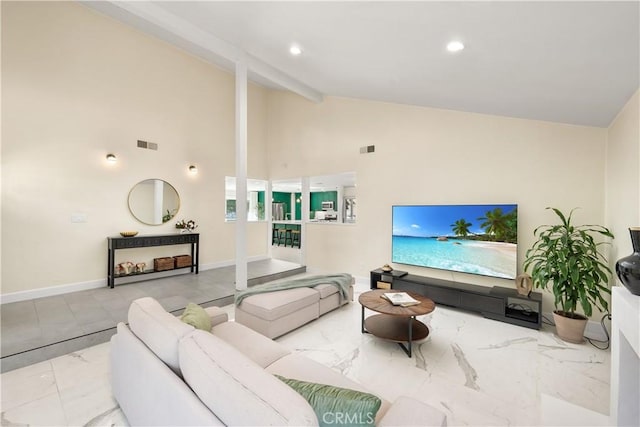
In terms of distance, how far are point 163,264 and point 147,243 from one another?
0.57 metres

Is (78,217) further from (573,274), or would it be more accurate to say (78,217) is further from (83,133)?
(573,274)

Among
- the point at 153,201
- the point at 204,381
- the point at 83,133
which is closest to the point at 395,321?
the point at 204,381

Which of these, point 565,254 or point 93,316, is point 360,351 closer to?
point 565,254

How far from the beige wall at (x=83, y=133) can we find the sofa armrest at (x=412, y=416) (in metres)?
5.02

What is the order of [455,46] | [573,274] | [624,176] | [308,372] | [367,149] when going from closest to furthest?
[308,372] < [455,46] < [624,176] < [573,274] < [367,149]

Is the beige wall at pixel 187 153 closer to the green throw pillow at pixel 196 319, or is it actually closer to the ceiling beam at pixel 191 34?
the ceiling beam at pixel 191 34

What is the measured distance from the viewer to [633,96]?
2.15 m

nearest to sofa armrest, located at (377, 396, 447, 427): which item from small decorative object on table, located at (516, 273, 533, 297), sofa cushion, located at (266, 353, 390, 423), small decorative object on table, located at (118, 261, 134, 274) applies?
sofa cushion, located at (266, 353, 390, 423)

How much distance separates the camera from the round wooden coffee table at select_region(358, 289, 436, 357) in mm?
2561

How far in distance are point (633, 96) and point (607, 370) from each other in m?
2.32

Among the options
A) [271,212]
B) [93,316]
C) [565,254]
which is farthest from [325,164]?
[93,316]

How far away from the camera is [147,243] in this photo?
462 centimetres

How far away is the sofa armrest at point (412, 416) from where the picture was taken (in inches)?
42.6

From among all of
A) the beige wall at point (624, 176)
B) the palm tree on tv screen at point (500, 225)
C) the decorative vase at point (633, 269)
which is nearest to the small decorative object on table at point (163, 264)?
the palm tree on tv screen at point (500, 225)
